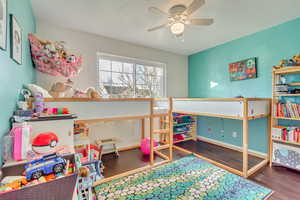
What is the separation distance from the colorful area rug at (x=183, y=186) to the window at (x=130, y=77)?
1.83 metres

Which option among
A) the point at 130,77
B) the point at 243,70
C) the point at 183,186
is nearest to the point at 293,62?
the point at 243,70

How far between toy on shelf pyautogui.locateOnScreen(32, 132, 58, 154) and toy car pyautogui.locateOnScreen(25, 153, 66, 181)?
105 millimetres

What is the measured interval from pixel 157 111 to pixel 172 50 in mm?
2002

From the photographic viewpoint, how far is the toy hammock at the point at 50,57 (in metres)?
1.74

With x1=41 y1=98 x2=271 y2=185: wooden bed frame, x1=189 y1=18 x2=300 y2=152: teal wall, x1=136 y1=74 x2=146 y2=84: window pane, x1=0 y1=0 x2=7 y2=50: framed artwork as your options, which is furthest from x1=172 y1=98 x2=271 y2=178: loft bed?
x1=0 y1=0 x2=7 y2=50: framed artwork

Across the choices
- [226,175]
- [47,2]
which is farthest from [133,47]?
[226,175]

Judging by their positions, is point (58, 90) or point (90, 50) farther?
point (90, 50)

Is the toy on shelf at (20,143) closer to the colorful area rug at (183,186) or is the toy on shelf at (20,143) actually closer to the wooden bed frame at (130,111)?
the wooden bed frame at (130,111)

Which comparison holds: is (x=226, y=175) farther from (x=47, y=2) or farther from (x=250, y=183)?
(x=47, y=2)

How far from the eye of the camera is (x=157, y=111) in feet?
7.91

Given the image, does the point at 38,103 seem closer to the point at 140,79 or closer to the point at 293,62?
the point at 140,79

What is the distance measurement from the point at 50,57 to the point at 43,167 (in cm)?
152

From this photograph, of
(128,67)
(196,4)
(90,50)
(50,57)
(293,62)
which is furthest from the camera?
(128,67)

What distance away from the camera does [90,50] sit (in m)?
2.71
